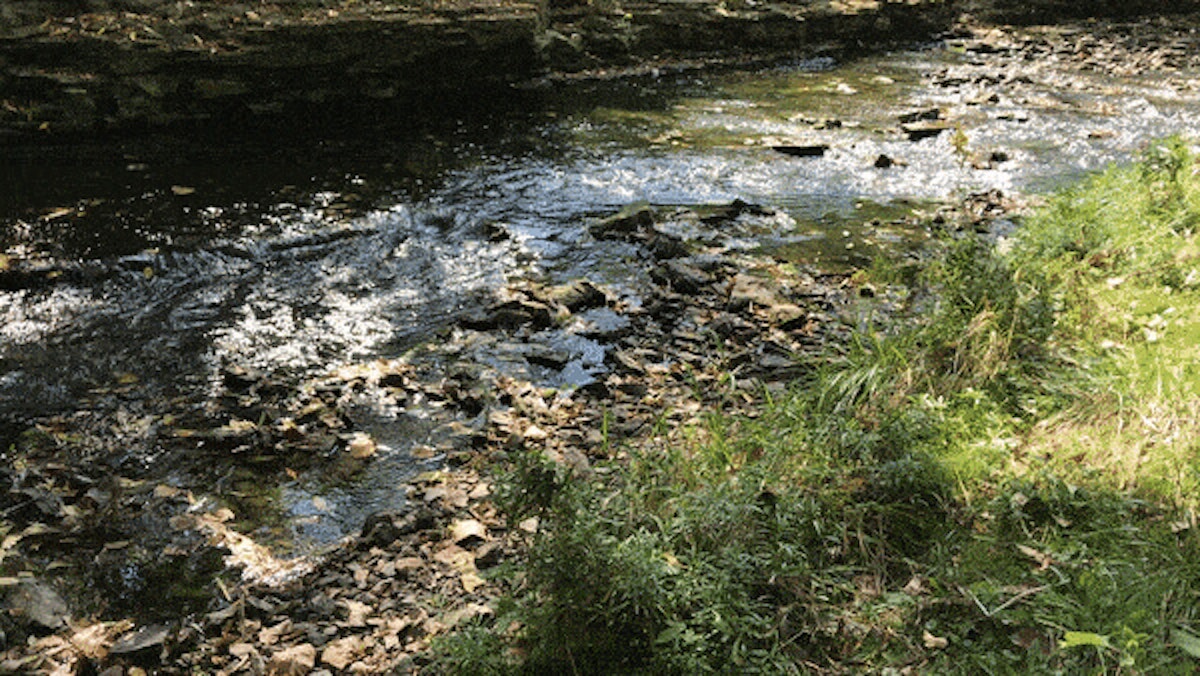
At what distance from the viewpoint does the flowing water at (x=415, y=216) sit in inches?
191

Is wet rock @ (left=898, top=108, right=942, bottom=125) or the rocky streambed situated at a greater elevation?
wet rock @ (left=898, top=108, right=942, bottom=125)

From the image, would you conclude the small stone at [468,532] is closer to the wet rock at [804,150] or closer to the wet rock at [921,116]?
the wet rock at [804,150]

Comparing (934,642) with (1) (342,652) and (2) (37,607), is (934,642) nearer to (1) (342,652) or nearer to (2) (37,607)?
(1) (342,652)

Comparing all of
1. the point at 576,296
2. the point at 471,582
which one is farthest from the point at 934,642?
the point at 576,296

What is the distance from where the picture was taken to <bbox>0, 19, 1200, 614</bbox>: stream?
14.9 ft

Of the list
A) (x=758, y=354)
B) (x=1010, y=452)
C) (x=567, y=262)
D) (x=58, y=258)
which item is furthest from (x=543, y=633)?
(x=58, y=258)

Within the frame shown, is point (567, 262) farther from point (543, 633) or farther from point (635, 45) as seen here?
point (635, 45)

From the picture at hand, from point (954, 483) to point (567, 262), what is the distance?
11.2 ft

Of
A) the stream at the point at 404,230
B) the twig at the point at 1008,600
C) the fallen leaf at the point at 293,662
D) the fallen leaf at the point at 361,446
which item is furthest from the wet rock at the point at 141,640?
the twig at the point at 1008,600

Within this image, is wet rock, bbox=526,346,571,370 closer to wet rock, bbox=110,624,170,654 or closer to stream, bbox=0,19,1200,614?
stream, bbox=0,19,1200,614

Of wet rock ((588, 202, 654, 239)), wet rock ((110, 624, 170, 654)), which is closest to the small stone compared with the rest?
wet rock ((110, 624, 170, 654))

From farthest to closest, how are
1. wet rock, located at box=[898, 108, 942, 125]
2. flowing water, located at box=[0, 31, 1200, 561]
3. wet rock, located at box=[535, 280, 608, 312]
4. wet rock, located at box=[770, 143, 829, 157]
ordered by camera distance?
wet rock, located at box=[898, 108, 942, 125] < wet rock, located at box=[770, 143, 829, 157] < wet rock, located at box=[535, 280, 608, 312] < flowing water, located at box=[0, 31, 1200, 561]

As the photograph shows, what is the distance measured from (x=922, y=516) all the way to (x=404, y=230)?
14.8 ft

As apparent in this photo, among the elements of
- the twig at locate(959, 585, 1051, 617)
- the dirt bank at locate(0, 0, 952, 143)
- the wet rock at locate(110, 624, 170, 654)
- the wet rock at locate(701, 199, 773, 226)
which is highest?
the dirt bank at locate(0, 0, 952, 143)
